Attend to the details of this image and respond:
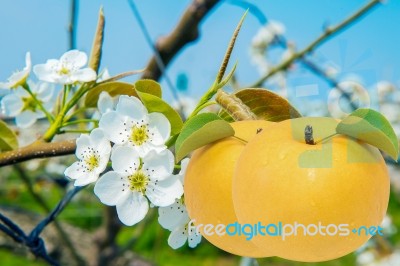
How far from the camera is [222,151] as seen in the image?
14.2 inches

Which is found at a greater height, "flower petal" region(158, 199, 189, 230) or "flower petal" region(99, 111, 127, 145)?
"flower petal" region(99, 111, 127, 145)

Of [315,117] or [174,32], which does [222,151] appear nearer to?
[315,117]

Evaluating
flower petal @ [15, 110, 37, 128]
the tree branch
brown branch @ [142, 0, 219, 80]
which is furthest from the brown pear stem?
the tree branch

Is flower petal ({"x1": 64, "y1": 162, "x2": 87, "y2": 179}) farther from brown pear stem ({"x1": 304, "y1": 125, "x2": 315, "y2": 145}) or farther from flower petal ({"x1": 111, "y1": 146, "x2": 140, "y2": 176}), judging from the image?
brown pear stem ({"x1": 304, "y1": 125, "x2": 315, "y2": 145})

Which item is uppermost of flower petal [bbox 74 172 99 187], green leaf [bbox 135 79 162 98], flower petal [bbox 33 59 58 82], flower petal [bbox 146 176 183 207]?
green leaf [bbox 135 79 162 98]

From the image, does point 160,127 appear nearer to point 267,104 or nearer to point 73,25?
point 267,104

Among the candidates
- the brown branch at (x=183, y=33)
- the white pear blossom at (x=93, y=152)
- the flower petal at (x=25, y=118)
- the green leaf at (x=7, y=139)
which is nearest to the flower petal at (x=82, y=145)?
the white pear blossom at (x=93, y=152)

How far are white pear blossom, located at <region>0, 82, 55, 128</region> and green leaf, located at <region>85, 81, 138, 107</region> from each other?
0.37ft

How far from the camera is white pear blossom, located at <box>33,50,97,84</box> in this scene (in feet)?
1.60

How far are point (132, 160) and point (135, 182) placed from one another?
2cm

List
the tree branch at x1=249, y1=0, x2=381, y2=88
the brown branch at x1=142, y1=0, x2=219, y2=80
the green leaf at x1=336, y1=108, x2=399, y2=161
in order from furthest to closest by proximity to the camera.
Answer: the tree branch at x1=249, y1=0, x2=381, y2=88 < the brown branch at x1=142, y1=0, x2=219, y2=80 < the green leaf at x1=336, y1=108, x2=399, y2=161

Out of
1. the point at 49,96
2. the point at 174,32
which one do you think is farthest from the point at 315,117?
the point at 174,32

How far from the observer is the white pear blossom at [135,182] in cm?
40

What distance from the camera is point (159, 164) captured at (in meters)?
0.40
